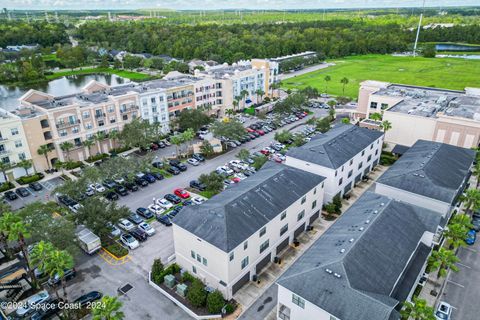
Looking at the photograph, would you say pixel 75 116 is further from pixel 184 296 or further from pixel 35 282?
pixel 184 296

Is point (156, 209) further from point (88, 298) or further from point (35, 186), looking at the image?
point (35, 186)

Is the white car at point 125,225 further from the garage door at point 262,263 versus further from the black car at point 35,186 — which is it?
the black car at point 35,186

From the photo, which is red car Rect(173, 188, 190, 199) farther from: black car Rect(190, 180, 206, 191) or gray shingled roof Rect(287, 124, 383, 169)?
gray shingled roof Rect(287, 124, 383, 169)

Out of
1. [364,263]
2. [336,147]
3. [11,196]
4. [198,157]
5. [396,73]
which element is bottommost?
[11,196]

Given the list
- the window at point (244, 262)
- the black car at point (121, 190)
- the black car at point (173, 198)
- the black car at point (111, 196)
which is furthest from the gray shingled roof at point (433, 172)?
the black car at point (111, 196)

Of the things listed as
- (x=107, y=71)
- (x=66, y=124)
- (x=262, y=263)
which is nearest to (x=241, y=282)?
(x=262, y=263)

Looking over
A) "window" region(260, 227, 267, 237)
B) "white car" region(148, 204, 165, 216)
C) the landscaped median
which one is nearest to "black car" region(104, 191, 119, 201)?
"white car" region(148, 204, 165, 216)
